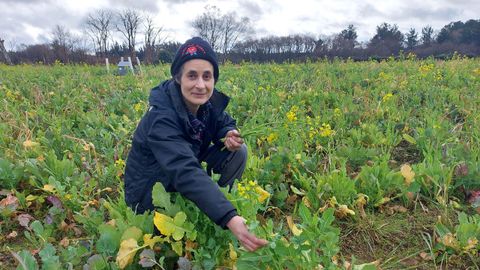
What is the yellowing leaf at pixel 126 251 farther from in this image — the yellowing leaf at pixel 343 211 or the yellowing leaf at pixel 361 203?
the yellowing leaf at pixel 361 203

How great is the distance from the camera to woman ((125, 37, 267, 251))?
163 cm

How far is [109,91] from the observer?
6.90 m

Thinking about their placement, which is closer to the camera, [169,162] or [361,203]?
[169,162]

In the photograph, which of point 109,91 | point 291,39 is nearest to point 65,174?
point 109,91

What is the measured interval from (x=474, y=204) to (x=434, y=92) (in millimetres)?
3364

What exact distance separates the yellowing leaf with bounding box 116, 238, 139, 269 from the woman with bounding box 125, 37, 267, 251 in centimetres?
28

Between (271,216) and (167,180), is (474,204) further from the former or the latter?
(167,180)

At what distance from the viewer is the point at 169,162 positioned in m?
1.73

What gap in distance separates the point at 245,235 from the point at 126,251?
584 millimetres

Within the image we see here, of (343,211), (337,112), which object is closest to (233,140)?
(343,211)

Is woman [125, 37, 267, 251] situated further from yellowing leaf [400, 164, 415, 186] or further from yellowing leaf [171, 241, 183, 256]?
yellowing leaf [400, 164, 415, 186]

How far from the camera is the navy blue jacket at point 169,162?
1627 millimetres

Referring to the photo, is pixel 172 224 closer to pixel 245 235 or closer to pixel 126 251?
pixel 126 251

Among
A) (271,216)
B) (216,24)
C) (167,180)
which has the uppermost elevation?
(216,24)
